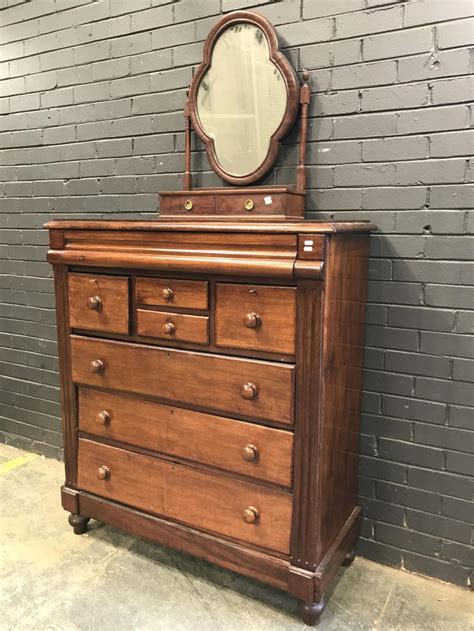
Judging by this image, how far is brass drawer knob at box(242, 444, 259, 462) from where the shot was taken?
172 cm

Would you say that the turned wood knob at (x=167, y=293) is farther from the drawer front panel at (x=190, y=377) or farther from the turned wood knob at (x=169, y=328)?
the drawer front panel at (x=190, y=377)

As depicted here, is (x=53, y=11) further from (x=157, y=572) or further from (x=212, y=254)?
(x=157, y=572)

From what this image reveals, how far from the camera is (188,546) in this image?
75.4 inches

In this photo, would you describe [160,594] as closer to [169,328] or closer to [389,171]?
[169,328]

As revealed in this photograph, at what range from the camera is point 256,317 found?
5.43 feet

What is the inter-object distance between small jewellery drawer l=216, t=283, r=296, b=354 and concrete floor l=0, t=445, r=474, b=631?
0.93 m

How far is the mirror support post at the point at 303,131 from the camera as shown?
202 cm

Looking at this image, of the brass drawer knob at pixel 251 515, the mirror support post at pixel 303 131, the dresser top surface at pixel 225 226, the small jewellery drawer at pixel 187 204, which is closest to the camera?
the dresser top surface at pixel 225 226

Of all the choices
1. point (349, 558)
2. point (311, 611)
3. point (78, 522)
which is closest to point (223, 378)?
point (311, 611)

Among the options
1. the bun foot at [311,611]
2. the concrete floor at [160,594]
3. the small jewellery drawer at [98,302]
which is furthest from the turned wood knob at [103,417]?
the bun foot at [311,611]

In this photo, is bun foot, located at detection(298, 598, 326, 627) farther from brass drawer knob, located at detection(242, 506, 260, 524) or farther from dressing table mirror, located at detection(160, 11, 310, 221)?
dressing table mirror, located at detection(160, 11, 310, 221)

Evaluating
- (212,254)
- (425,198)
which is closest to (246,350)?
(212,254)

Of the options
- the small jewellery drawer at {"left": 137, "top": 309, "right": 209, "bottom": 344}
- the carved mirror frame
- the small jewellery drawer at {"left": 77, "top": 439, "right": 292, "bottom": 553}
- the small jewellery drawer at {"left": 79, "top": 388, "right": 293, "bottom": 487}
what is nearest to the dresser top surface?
the small jewellery drawer at {"left": 137, "top": 309, "right": 209, "bottom": 344}

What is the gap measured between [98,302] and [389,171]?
117 cm
